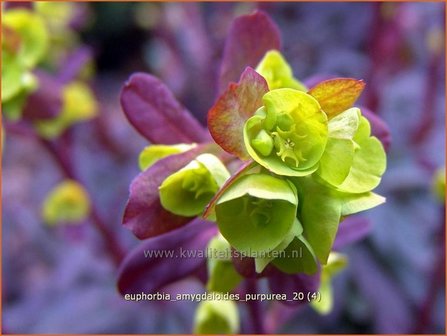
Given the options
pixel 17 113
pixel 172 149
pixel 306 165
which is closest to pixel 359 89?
pixel 306 165

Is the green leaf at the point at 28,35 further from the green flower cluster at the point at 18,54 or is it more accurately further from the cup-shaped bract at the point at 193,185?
the cup-shaped bract at the point at 193,185

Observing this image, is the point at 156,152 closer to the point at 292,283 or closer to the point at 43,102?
the point at 292,283

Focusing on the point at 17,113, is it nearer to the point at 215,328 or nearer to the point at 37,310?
the point at 215,328

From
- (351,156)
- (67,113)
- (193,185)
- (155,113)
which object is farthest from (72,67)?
(351,156)

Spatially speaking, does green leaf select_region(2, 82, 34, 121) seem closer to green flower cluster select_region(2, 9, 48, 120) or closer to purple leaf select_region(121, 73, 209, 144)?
green flower cluster select_region(2, 9, 48, 120)

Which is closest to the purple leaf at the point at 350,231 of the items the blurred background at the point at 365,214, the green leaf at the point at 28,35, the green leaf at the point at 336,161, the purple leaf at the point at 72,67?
the green leaf at the point at 336,161

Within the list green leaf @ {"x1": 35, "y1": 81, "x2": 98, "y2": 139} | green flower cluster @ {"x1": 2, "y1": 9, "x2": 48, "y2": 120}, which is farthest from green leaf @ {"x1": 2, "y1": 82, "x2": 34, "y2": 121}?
green leaf @ {"x1": 35, "y1": 81, "x2": 98, "y2": 139}
